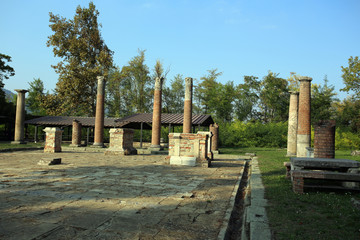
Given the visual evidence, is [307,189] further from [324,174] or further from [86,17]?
[86,17]

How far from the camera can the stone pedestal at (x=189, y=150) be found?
9.92 meters

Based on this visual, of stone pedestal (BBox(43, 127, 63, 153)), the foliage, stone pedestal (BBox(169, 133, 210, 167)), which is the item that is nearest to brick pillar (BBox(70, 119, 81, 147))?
stone pedestal (BBox(43, 127, 63, 153))

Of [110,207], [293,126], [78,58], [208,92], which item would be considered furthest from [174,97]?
[110,207]

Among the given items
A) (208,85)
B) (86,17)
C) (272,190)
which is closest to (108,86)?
(86,17)

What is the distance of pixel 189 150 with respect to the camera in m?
10.1

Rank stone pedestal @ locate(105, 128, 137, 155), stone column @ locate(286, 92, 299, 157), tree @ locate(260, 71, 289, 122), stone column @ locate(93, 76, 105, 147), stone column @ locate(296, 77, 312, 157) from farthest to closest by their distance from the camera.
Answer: tree @ locate(260, 71, 289, 122) < stone column @ locate(93, 76, 105, 147) < stone column @ locate(286, 92, 299, 157) < stone pedestal @ locate(105, 128, 137, 155) < stone column @ locate(296, 77, 312, 157)

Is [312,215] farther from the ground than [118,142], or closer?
closer

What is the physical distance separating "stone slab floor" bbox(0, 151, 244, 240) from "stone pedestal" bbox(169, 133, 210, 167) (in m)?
3.30

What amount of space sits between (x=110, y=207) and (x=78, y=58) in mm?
28743

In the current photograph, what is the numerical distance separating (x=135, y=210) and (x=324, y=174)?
3840 mm

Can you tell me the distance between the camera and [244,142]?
2728cm

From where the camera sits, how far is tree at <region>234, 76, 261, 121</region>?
3831 centimetres

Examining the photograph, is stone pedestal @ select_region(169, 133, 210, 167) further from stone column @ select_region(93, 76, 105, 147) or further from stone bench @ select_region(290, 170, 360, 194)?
stone column @ select_region(93, 76, 105, 147)

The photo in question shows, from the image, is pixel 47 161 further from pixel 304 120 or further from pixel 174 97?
pixel 174 97
